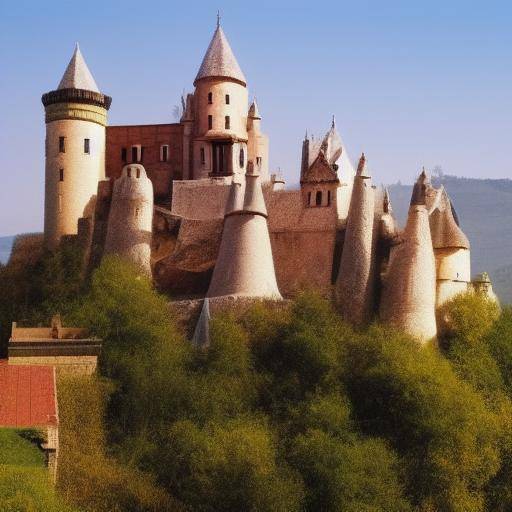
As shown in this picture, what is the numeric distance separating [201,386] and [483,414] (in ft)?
27.7

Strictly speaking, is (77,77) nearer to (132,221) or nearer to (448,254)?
(132,221)

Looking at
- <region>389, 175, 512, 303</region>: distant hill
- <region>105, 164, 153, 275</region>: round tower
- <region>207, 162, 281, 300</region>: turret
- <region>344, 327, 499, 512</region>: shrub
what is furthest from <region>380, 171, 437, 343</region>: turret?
<region>389, 175, 512, 303</region>: distant hill

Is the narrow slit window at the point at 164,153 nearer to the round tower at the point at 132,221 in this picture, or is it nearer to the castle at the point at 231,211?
the castle at the point at 231,211

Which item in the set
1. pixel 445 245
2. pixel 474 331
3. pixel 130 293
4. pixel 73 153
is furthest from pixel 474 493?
pixel 73 153

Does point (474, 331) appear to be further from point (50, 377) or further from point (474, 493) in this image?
point (50, 377)

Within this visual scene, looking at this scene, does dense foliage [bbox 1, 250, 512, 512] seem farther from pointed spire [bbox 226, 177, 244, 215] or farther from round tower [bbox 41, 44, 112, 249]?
round tower [bbox 41, 44, 112, 249]

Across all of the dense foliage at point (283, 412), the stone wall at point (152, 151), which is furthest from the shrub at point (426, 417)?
the stone wall at point (152, 151)

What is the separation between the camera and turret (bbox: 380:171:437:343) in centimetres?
4141

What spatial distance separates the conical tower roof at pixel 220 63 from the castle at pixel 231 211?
0.05 meters

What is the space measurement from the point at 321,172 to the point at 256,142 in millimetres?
6132

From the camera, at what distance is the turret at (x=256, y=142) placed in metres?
50.9

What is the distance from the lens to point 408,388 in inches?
1511

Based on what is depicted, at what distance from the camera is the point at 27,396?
33500mm

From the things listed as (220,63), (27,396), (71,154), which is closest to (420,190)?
(220,63)
